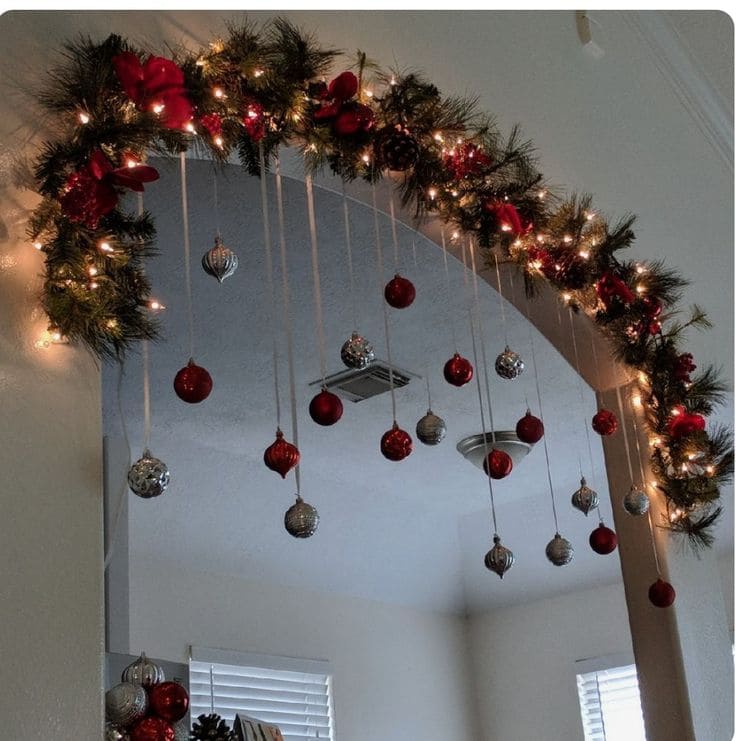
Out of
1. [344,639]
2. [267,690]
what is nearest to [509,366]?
[267,690]

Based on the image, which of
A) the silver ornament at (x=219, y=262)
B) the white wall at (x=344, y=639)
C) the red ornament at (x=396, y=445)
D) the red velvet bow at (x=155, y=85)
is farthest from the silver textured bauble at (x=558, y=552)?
the white wall at (x=344, y=639)

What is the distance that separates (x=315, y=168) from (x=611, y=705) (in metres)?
4.76

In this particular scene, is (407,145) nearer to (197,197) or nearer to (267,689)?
(197,197)

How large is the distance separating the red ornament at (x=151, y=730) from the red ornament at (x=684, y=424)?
147 cm

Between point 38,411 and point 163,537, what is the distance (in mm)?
3619

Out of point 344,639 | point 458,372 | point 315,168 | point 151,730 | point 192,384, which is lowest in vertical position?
point 151,730

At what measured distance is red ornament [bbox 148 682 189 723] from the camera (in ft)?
4.15

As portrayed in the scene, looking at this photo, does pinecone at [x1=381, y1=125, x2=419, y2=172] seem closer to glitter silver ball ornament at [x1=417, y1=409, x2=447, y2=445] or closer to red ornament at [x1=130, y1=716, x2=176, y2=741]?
glitter silver ball ornament at [x1=417, y1=409, x2=447, y2=445]

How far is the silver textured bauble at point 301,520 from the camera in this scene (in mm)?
1502

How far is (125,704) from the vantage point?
1.22 m

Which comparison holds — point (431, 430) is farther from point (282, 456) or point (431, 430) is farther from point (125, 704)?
point (125, 704)

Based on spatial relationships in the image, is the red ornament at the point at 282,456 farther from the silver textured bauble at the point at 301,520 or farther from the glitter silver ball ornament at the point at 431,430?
the glitter silver ball ornament at the point at 431,430

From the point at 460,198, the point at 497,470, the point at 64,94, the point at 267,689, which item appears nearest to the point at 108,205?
the point at 64,94
